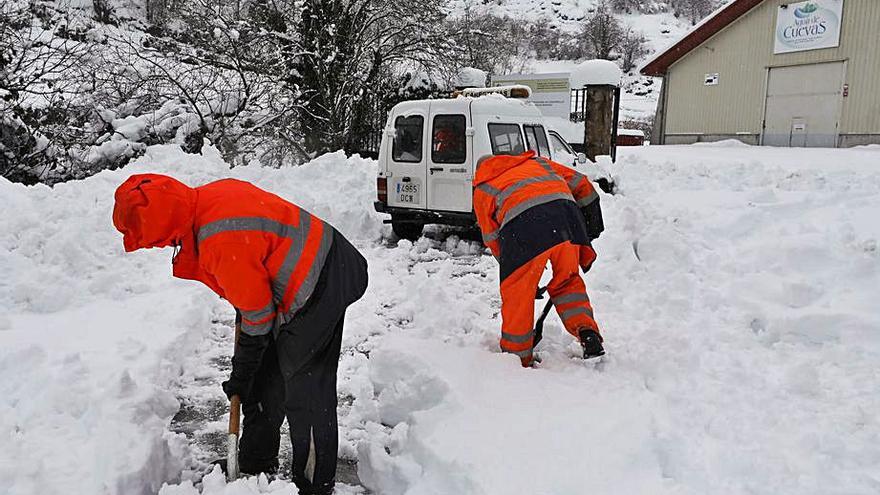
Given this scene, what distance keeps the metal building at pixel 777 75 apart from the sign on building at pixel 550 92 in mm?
8025

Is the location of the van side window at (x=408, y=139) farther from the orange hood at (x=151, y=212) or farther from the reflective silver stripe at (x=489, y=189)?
the orange hood at (x=151, y=212)

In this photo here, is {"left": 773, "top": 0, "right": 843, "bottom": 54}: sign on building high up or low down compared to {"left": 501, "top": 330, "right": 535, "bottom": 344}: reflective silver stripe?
up

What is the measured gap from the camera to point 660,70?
23.3 m

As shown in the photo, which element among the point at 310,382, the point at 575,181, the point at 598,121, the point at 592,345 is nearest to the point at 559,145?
the point at 598,121

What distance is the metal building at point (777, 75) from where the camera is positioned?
1861cm

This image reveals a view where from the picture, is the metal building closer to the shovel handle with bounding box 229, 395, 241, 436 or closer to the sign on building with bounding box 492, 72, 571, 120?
the sign on building with bounding box 492, 72, 571, 120

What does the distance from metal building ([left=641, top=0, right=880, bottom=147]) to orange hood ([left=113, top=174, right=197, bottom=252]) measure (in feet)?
66.7

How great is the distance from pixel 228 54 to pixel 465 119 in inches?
316

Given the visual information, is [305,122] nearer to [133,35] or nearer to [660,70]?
[133,35]

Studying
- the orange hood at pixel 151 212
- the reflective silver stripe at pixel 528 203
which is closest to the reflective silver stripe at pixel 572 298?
the reflective silver stripe at pixel 528 203

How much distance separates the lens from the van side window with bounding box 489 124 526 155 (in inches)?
355

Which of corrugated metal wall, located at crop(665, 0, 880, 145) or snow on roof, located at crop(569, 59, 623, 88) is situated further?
corrugated metal wall, located at crop(665, 0, 880, 145)

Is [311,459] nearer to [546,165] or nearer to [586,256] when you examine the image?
[586,256]

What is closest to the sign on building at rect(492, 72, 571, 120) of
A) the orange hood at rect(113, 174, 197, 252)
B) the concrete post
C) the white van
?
the concrete post
